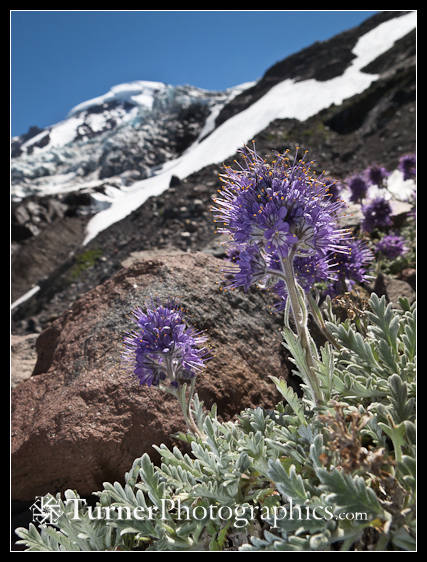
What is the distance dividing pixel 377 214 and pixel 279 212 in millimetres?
5682

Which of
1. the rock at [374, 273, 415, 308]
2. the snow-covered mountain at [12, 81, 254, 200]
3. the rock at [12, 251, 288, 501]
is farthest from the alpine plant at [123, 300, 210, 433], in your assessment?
the snow-covered mountain at [12, 81, 254, 200]

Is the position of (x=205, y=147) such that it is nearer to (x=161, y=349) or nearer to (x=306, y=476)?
(x=161, y=349)

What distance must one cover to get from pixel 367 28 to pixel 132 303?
44956 mm

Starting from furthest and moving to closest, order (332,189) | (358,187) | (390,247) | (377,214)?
(358,187) → (377,214) → (390,247) → (332,189)

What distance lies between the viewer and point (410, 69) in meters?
23.9

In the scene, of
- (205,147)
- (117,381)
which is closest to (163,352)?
(117,381)

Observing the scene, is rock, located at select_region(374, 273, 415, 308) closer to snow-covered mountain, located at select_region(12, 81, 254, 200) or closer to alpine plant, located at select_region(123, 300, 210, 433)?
alpine plant, located at select_region(123, 300, 210, 433)

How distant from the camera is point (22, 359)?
880 cm

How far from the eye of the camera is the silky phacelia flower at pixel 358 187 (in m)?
9.44

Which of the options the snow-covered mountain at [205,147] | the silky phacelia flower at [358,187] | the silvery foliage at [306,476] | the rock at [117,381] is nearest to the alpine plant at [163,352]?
the silvery foliage at [306,476]

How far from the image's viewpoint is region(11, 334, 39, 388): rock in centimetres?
731
